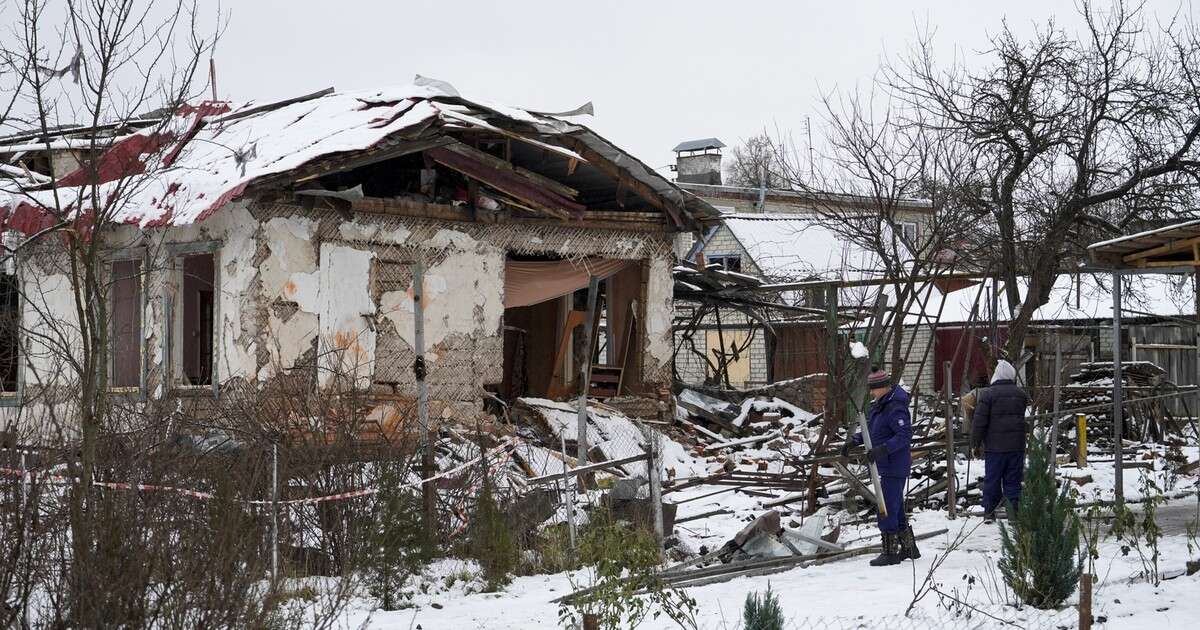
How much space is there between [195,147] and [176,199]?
8.27ft

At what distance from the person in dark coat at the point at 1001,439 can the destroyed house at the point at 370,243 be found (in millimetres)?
5707

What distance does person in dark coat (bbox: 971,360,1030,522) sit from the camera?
38.3ft

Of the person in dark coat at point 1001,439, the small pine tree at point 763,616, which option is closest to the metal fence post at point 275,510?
the small pine tree at point 763,616

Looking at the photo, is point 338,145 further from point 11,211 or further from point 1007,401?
point 1007,401

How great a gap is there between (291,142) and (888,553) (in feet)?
29.8

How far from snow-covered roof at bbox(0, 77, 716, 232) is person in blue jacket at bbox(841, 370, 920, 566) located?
701cm

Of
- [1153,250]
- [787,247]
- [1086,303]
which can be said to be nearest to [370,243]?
[1153,250]

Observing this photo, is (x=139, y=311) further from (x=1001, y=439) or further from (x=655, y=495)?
(x=1001, y=439)

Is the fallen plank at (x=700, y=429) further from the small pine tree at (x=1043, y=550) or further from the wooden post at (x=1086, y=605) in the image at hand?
the wooden post at (x=1086, y=605)

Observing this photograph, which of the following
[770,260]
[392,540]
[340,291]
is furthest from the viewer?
[770,260]

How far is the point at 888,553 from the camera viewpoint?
9961 millimetres

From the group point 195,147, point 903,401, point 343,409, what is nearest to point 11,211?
point 195,147

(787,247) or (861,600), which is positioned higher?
(787,247)

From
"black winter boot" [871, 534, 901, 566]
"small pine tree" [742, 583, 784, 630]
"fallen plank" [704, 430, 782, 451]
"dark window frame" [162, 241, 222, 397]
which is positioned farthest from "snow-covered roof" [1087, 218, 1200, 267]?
"dark window frame" [162, 241, 222, 397]
